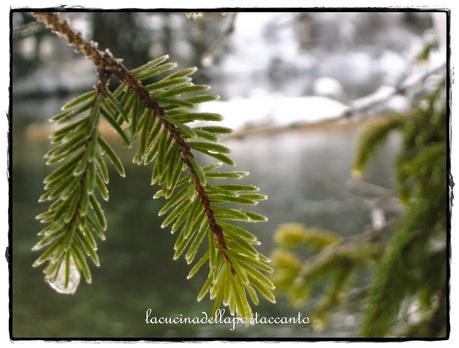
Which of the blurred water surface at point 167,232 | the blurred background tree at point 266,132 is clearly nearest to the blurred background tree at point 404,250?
the blurred background tree at point 266,132

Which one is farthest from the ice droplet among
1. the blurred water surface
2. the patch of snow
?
the blurred water surface

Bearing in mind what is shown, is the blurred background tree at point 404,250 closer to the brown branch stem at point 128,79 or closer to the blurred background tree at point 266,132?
the blurred background tree at point 266,132

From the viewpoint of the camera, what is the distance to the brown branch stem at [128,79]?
0.72 feet

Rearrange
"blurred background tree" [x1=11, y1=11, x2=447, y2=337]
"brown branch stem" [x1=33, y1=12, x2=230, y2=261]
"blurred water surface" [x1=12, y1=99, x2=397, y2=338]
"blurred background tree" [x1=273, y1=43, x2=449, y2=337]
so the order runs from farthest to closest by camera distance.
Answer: "blurred water surface" [x1=12, y1=99, x2=397, y2=338], "blurred background tree" [x1=11, y1=11, x2=447, y2=337], "blurred background tree" [x1=273, y1=43, x2=449, y2=337], "brown branch stem" [x1=33, y1=12, x2=230, y2=261]

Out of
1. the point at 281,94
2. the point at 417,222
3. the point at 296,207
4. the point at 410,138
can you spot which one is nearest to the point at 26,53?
the point at 281,94

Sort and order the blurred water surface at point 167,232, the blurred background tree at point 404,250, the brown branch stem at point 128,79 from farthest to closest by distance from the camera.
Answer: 1. the blurred water surface at point 167,232
2. the blurred background tree at point 404,250
3. the brown branch stem at point 128,79

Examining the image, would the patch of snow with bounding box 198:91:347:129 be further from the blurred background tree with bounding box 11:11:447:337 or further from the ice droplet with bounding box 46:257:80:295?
the ice droplet with bounding box 46:257:80:295

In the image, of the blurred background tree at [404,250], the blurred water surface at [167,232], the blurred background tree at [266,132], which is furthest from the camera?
the blurred water surface at [167,232]

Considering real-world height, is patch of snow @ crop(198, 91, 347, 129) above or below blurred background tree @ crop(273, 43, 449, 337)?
above

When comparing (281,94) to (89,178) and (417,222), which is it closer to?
(417,222)

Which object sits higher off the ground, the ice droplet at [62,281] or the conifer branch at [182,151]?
the conifer branch at [182,151]

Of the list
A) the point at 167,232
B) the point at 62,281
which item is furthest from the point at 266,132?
the point at 167,232

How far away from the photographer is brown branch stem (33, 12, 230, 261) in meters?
0.22

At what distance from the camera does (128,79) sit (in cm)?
23
